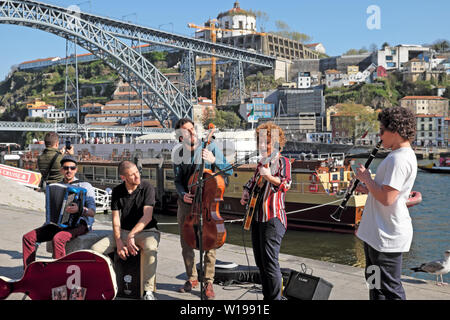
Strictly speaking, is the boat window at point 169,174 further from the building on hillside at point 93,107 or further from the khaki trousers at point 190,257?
the building on hillside at point 93,107

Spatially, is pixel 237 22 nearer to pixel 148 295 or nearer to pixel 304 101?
pixel 304 101

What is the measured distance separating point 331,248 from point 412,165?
932 cm

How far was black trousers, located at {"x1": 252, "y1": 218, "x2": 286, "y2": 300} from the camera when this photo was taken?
3.04 m

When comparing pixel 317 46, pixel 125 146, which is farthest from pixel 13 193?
pixel 317 46

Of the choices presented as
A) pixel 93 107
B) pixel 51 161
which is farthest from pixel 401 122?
pixel 93 107

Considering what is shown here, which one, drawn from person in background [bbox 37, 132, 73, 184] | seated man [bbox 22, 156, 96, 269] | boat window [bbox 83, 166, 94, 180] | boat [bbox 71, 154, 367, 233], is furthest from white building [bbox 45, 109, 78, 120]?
seated man [bbox 22, 156, 96, 269]

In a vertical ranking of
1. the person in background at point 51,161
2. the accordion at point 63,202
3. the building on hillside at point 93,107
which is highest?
the building on hillside at point 93,107

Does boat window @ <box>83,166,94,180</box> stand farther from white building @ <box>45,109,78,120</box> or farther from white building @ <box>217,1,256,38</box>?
white building @ <box>217,1,256,38</box>

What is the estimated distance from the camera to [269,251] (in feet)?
10.0

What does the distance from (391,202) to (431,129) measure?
65318 millimetres

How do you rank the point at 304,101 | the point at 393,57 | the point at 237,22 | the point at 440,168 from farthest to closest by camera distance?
1. the point at 237,22
2. the point at 393,57
3. the point at 304,101
4. the point at 440,168

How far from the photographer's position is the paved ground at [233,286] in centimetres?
357

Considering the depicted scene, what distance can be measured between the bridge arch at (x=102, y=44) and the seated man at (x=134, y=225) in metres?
34.0

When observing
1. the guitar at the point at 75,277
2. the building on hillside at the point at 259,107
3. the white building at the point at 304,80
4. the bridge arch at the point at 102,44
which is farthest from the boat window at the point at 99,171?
the white building at the point at 304,80
